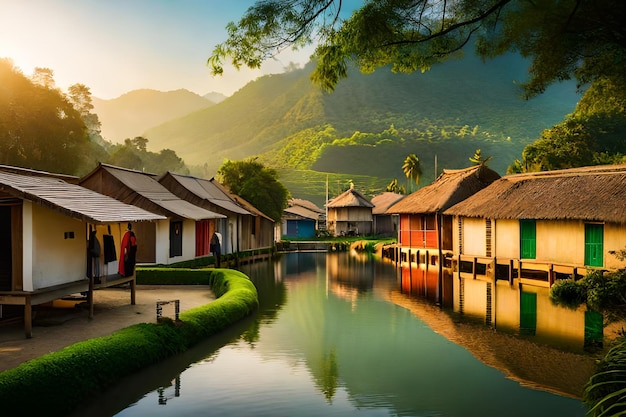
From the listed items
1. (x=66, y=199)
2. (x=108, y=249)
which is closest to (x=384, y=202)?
(x=108, y=249)

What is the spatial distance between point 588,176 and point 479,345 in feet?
53.9

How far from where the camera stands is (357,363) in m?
14.9

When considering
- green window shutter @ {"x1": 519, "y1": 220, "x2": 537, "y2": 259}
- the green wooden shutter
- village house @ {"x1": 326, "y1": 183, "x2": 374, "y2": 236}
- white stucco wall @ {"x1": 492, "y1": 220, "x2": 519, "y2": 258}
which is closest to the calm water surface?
the green wooden shutter

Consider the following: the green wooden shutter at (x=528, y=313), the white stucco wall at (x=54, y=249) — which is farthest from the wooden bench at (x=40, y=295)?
the green wooden shutter at (x=528, y=313)

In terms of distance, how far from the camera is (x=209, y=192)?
143 feet

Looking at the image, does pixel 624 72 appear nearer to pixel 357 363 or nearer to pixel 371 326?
pixel 357 363

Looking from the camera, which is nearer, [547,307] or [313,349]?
[313,349]

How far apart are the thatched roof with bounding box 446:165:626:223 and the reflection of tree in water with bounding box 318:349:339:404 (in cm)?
1562

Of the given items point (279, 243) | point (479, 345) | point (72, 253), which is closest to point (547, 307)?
point (479, 345)

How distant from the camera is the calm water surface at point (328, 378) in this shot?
37.5 feet

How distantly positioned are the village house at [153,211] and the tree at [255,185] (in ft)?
54.0

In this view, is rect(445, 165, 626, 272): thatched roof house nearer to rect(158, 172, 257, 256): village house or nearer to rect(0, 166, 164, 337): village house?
rect(158, 172, 257, 256): village house

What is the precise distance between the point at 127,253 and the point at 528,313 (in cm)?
1416

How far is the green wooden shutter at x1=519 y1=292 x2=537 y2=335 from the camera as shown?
18922mm
